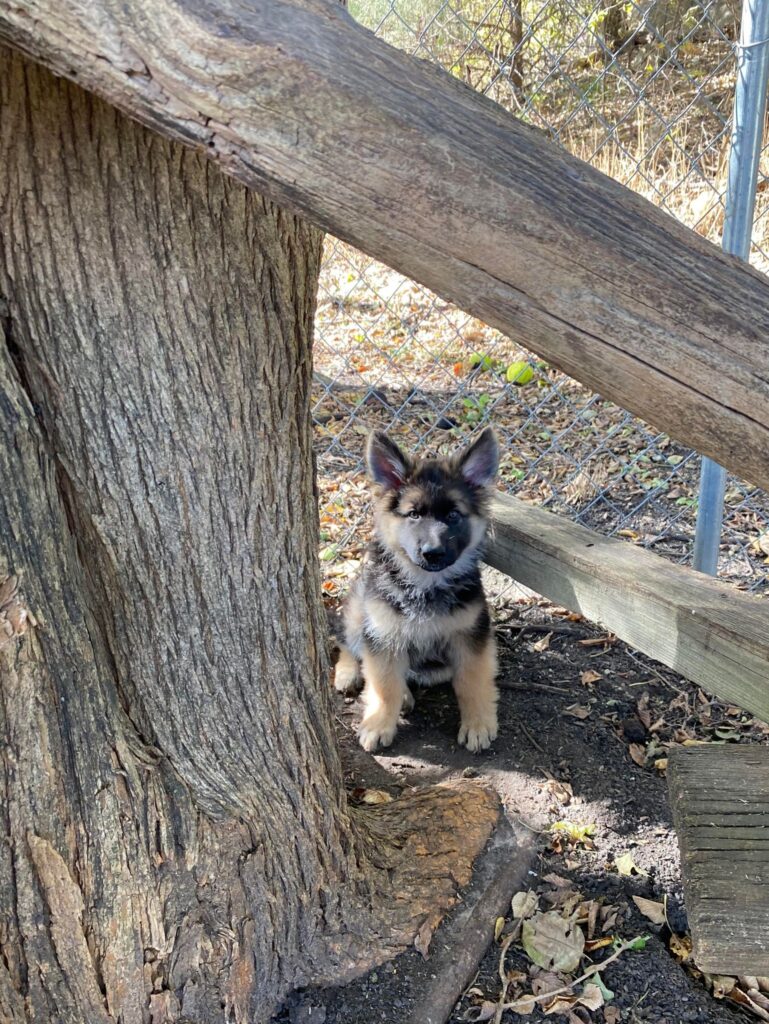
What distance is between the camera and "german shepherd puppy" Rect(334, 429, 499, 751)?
12.3 feet

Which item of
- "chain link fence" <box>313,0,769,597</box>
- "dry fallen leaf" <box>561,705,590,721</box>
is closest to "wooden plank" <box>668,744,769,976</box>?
"dry fallen leaf" <box>561,705,590,721</box>

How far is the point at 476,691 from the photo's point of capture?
371 cm

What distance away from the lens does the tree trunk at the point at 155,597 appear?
1.76 metres

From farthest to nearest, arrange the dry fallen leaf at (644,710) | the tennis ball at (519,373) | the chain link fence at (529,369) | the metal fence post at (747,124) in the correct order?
the tennis ball at (519,373) → the chain link fence at (529,369) → the dry fallen leaf at (644,710) → the metal fence post at (747,124)

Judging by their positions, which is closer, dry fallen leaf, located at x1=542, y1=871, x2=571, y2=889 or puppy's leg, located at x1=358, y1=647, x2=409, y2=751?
dry fallen leaf, located at x1=542, y1=871, x2=571, y2=889

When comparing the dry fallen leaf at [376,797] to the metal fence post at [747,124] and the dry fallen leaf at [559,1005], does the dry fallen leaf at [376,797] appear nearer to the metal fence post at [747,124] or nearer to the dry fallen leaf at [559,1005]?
the dry fallen leaf at [559,1005]

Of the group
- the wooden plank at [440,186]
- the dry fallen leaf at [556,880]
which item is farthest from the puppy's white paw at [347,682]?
the wooden plank at [440,186]

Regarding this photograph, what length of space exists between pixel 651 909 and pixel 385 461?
6.83 feet

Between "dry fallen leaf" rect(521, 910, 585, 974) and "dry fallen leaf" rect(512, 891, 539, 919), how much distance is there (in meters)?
0.02

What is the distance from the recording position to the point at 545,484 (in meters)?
5.79

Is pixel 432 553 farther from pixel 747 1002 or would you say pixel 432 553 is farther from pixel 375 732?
pixel 747 1002

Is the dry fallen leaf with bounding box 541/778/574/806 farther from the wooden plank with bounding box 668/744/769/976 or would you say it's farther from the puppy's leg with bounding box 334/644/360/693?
the puppy's leg with bounding box 334/644/360/693

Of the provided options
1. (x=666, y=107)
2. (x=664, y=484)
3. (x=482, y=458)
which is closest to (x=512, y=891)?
(x=482, y=458)

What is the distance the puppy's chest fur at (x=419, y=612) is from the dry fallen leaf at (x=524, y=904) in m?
1.21
